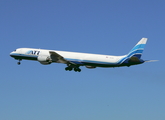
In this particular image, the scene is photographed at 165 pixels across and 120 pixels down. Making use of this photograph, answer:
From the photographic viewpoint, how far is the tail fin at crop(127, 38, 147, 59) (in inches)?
2699

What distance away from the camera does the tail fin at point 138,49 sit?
225ft

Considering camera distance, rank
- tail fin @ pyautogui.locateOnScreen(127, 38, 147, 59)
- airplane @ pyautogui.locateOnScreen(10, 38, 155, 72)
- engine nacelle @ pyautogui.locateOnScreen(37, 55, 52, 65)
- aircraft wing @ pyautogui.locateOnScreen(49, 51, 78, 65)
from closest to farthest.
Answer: tail fin @ pyautogui.locateOnScreen(127, 38, 147, 59) < airplane @ pyautogui.locateOnScreen(10, 38, 155, 72) < aircraft wing @ pyautogui.locateOnScreen(49, 51, 78, 65) < engine nacelle @ pyautogui.locateOnScreen(37, 55, 52, 65)

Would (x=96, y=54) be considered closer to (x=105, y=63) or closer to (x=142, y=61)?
(x=105, y=63)

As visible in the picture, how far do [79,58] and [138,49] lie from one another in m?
14.2

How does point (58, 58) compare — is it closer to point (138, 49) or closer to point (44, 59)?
point (44, 59)

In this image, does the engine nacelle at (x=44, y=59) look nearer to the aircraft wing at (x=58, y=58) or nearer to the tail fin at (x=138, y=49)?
the aircraft wing at (x=58, y=58)

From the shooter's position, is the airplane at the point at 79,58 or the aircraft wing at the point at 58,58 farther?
the aircraft wing at the point at 58,58

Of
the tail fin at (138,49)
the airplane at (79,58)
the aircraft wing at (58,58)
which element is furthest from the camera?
the aircraft wing at (58,58)

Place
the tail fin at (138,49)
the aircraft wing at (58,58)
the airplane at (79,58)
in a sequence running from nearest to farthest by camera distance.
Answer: the tail fin at (138,49) → the airplane at (79,58) → the aircraft wing at (58,58)

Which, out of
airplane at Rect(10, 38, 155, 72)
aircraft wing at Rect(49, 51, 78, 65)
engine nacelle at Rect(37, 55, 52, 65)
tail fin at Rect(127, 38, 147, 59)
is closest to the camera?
tail fin at Rect(127, 38, 147, 59)

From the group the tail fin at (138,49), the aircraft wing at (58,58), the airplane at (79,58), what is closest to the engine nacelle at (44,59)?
the airplane at (79,58)

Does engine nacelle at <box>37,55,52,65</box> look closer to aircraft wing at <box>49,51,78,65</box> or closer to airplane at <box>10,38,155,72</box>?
airplane at <box>10,38,155,72</box>

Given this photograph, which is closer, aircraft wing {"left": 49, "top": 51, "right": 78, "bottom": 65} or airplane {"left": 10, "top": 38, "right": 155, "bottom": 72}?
airplane {"left": 10, "top": 38, "right": 155, "bottom": 72}

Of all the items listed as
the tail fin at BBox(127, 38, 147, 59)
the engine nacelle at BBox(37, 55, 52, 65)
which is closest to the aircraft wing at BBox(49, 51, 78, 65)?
the engine nacelle at BBox(37, 55, 52, 65)
